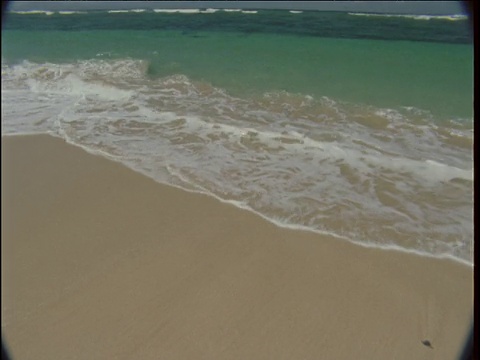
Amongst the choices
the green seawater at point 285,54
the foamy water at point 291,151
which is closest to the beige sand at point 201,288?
the foamy water at point 291,151

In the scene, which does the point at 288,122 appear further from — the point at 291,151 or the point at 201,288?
the point at 201,288

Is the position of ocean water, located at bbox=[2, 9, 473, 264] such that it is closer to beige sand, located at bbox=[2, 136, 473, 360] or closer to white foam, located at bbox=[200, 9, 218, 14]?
beige sand, located at bbox=[2, 136, 473, 360]

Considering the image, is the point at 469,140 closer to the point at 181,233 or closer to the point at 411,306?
the point at 411,306

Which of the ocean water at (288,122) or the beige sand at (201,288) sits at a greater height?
the ocean water at (288,122)

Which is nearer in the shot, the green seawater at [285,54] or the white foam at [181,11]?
the green seawater at [285,54]

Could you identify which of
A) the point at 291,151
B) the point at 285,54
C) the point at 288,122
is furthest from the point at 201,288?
the point at 285,54

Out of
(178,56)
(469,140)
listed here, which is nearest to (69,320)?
(469,140)

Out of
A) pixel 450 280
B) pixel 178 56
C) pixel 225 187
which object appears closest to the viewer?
pixel 450 280

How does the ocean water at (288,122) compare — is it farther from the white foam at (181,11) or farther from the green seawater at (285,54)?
the white foam at (181,11)
